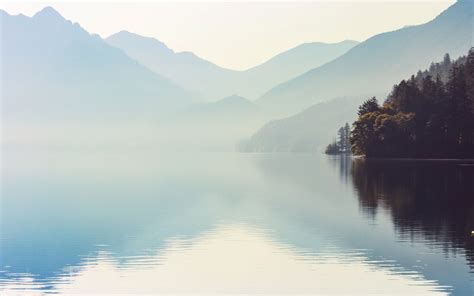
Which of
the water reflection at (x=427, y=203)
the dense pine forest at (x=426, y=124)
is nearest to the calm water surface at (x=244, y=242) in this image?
the water reflection at (x=427, y=203)

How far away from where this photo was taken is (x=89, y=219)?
2694 inches

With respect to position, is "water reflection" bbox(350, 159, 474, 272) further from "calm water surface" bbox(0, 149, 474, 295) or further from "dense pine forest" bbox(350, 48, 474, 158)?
"dense pine forest" bbox(350, 48, 474, 158)

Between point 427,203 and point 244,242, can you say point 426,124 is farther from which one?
point 244,242

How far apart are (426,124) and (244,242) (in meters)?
134

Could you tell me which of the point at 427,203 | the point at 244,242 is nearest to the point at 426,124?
the point at 427,203

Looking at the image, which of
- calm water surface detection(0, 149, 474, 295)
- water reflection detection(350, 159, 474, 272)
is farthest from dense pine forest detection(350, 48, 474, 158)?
calm water surface detection(0, 149, 474, 295)

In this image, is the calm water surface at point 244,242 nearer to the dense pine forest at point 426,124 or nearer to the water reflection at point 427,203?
the water reflection at point 427,203

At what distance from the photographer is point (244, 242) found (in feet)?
175

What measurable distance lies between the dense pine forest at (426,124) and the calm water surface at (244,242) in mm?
82505

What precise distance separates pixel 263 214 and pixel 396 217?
1354 centimetres

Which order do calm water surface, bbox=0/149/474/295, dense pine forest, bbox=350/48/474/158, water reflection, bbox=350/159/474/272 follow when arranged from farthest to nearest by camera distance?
dense pine forest, bbox=350/48/474/158 < water reflection, bbox=350/159/474/272 < calm water surface, bbox=0/149/474/295

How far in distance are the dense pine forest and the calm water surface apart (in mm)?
82505

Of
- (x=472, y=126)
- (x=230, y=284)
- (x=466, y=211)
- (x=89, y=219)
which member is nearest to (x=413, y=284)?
(x=230, y=284)

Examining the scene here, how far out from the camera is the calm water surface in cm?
4053
